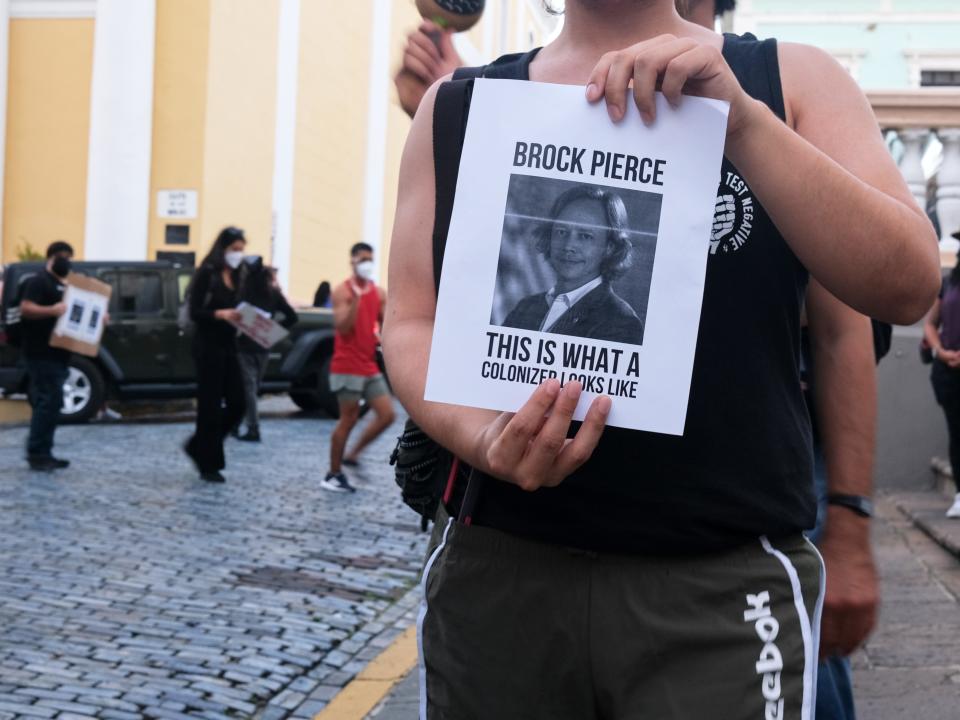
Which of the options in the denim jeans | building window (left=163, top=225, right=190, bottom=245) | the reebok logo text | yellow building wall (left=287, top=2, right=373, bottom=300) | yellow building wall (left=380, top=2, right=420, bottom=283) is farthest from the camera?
yellow building wall (left=380, top=2, right=420, bottom=283)

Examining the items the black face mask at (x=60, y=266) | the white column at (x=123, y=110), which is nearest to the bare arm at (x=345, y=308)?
the black face mask at (x=60, y=266)

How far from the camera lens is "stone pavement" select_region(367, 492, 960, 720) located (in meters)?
4.56

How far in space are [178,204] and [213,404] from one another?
1365 centimetres

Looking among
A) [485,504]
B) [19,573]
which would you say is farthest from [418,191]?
[19,573]

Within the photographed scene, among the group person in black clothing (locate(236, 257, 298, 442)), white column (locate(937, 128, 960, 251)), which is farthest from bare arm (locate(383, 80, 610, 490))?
person in black clothing (locate(236, 257, 298, 442))

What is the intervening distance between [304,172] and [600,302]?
26283 millimetres

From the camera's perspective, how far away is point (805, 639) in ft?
5.88

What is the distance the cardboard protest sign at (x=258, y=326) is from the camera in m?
11.1

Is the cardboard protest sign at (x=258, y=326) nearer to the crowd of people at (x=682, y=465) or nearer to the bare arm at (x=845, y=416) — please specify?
the bare arm at (x=845, y=416)

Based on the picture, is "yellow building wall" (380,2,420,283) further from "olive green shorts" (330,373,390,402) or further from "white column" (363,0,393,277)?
"olive green shorts" (330,373,390,402)

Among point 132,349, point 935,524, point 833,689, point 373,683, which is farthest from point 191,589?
point 132,349

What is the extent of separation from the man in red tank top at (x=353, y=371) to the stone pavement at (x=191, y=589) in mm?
368

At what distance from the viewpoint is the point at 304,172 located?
27.4m

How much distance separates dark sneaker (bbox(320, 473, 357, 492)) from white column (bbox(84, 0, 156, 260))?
13679 millimetres
